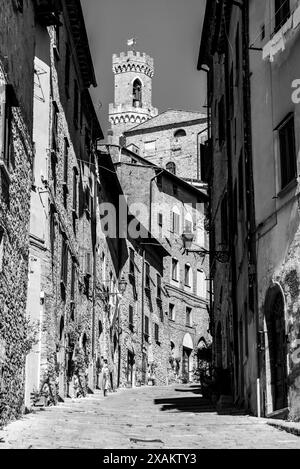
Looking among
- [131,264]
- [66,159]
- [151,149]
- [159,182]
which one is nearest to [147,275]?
[131,264]

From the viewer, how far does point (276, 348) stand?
14.3 m

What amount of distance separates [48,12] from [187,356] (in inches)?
1353

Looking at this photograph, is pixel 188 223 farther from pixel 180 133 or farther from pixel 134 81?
pixel 134 81

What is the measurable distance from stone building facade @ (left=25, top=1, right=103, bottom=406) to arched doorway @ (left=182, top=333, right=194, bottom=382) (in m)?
20.9

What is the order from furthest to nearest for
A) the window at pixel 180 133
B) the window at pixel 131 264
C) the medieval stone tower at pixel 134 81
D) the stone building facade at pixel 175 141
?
the medieval stone tower at pixel 134 81 → the window at pixel 180 133 → the stone building facade at pixel 175 141 → the window at pixel 131 264

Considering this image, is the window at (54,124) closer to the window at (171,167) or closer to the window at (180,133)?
the window at (180,133)

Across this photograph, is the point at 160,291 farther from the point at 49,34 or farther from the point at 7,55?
the point at 7,55

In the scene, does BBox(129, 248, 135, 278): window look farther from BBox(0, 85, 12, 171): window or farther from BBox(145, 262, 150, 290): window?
BBox(0, 85, 12, 171): window

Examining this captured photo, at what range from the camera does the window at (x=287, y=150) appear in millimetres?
13609

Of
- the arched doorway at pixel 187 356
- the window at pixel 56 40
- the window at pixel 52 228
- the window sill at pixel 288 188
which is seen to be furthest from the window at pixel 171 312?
the window sill at pixel 288 188

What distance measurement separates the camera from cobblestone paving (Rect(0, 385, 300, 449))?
33.4ft

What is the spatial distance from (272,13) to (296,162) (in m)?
3.27

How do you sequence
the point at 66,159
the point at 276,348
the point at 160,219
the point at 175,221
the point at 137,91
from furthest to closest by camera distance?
the point at 137,91 → the point at 175,221 → the point at 160,219 → the point at 66,159 → the point at 276,348

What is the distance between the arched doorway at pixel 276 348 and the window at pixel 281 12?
457cm
